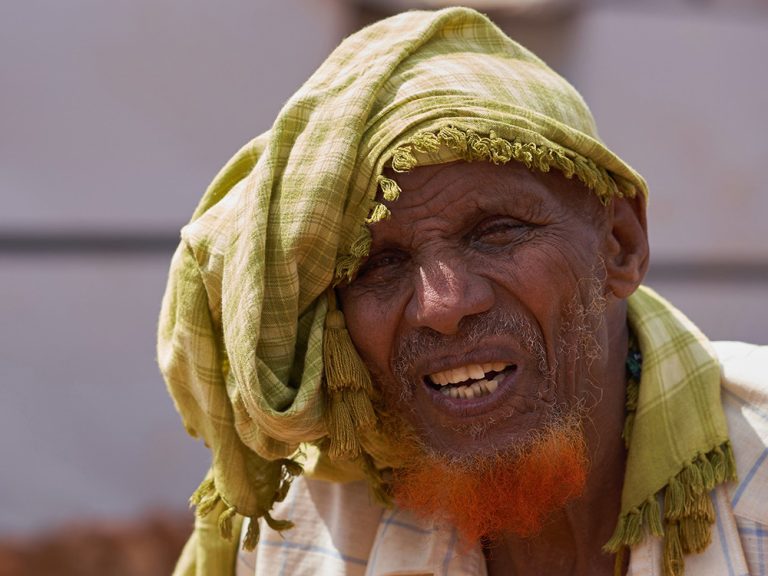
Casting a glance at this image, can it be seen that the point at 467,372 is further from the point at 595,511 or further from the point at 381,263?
the point at 595,511

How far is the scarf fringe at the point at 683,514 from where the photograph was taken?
2.55 metres

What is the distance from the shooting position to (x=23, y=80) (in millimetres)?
6785

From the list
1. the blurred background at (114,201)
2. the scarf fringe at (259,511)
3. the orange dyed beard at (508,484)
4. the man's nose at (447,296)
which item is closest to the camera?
the man's nose at (447,296)

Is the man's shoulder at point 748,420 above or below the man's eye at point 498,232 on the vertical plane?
below

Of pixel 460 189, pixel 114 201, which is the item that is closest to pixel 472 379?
pixel 460 189

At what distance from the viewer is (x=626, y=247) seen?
9.41 feet

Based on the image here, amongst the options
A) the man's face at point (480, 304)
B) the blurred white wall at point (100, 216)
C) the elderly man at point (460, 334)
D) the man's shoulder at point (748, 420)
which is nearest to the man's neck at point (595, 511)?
the elderly man at point (460, 334)

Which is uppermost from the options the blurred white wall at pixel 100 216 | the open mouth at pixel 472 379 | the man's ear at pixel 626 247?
the man's ear at pixel 626 247

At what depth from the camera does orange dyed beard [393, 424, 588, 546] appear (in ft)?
8.63

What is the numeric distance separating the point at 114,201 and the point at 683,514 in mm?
4975

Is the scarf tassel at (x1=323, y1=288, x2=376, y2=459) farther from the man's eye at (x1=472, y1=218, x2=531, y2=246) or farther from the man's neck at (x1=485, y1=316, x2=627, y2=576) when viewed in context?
the man's neck at (x1=485, y1=316, x2=627, y2=576)

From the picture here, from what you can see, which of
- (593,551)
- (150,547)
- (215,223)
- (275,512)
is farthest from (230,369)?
(150,547)

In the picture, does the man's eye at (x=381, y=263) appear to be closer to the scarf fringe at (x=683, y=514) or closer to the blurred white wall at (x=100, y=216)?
the scarf fringe at (x=683, y=514)

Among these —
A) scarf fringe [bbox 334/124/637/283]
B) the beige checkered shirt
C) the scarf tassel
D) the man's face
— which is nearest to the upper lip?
the man's face
